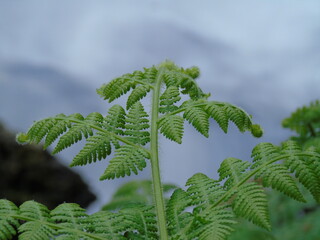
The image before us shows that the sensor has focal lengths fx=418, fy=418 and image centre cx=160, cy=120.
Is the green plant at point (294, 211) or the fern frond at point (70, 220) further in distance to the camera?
the green plant at point (294, 211)

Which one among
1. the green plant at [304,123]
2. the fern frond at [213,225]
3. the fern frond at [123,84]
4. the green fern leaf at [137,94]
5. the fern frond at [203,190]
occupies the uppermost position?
the green plant at [304,123]

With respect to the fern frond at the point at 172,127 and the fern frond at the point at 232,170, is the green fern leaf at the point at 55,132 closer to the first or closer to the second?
the fern frond at the point at 172,127

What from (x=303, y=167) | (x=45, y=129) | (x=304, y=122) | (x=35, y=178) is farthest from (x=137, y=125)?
(x=35, y=178)

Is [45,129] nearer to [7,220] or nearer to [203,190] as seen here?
[7,220]

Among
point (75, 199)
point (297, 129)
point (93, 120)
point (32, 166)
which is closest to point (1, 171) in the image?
point (32, 166)

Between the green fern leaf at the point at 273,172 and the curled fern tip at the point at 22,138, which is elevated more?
the curled fern tip at the point at 22,138

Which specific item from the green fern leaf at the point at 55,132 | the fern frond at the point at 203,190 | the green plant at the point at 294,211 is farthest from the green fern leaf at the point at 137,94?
the green plant at the point at 294,211
